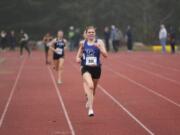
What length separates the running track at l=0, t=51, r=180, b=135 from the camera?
10883 mm

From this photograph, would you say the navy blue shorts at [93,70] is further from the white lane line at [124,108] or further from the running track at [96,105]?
the white lane line at [124,108]

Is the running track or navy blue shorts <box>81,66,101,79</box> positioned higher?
navy blue shorts <box>81,66,101,79</box>

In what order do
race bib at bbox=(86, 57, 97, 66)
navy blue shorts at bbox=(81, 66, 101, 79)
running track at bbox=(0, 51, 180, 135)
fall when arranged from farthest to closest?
navy blue shorts at bbox=(81, 66, 101, 79) < race bib at bbox=(86, 57, 97, 66) < running track at bbox=(0, 51, 180, 135)

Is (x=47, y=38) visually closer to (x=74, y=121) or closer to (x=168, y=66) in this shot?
(x=168, y=66)

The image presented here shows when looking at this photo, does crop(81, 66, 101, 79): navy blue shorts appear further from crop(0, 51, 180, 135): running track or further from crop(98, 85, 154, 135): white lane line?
crop(98, 85, 154, 135): white lane line

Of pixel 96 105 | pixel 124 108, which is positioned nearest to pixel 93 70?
pixel 124 108

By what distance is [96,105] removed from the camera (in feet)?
47.1

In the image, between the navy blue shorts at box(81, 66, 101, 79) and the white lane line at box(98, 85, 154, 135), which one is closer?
the white lane line at box(98, 85, 154, 135)

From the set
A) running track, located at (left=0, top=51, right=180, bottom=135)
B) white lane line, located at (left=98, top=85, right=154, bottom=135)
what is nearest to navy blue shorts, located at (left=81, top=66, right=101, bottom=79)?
running track, located at (left=0, top=51, right=180, bottom=135)

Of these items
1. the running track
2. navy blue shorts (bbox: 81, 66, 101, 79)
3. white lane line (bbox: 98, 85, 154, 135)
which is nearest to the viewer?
white lane line (bbox: 98, 85, 154, 135)

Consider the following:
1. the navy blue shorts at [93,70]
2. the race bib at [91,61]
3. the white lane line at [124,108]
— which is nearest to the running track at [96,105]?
the white lane line at [124,108]

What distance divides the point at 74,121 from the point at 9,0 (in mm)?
57824

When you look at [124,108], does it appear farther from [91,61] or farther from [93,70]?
[91,61]

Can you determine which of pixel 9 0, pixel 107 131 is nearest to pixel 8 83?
pixel 107 131
